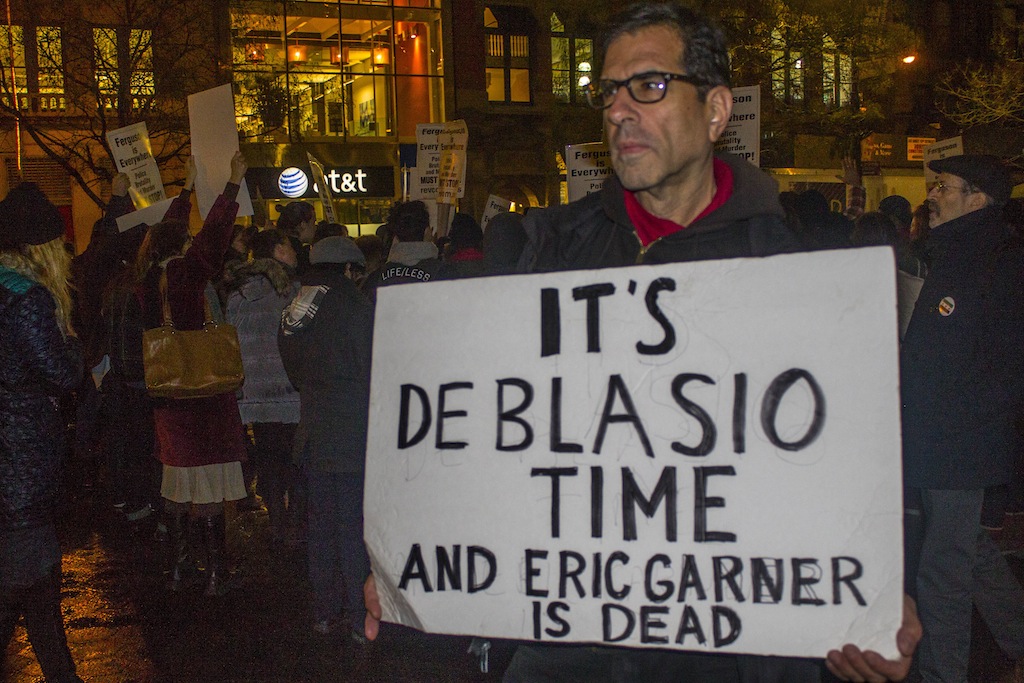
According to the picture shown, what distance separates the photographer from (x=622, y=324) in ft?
7.29

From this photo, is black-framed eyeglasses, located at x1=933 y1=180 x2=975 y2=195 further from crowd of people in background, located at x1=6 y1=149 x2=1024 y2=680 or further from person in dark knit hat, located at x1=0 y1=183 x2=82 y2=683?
person in dark knit hat, located at x1=0 y1=183 x2=82 y2=683

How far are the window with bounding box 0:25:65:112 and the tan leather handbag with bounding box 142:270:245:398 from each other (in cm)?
1620

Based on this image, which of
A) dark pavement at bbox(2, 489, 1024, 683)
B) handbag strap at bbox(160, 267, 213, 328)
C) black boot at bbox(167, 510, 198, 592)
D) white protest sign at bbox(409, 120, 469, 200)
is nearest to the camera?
dark pavement at bbox(2, 489, 1024, 683)

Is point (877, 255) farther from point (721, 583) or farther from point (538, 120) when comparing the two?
point (538, 120)

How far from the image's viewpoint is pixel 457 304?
2357 mm

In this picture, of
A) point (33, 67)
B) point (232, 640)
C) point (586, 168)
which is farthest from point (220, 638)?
point (33, 67)

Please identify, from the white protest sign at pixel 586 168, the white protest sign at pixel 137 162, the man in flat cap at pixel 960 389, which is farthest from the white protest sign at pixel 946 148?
the white protest sign at pixel 137 162

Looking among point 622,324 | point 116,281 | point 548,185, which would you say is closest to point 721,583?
point 622,324

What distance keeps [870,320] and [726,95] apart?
2.22 feet

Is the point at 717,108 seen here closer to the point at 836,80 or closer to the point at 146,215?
the point at 146,215

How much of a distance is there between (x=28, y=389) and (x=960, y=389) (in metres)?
3.76

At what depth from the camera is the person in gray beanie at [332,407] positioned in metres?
5.48

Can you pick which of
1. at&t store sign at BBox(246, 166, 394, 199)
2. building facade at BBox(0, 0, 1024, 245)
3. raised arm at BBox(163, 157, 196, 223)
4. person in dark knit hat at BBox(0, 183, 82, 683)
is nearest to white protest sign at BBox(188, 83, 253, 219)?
raised arm at BBox(163, 157, 196, 223)

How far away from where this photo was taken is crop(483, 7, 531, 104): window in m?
29.6
